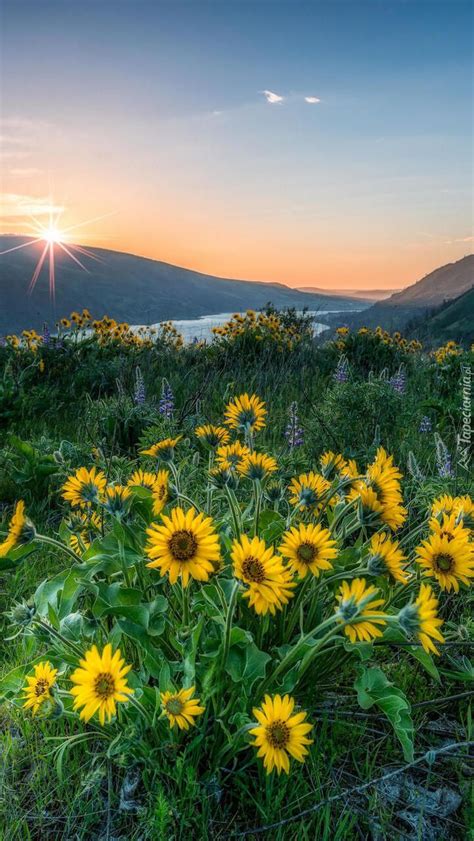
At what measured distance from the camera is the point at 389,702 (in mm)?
1529

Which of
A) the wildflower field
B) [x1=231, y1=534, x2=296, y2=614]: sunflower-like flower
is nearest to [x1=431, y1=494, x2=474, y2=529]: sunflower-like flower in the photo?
the wildflower field

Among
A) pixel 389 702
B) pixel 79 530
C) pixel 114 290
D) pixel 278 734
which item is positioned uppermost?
pixel 114 290

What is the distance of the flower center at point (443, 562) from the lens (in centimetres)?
142

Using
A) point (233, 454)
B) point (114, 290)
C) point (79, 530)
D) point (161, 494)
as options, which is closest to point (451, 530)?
point (233, 454)

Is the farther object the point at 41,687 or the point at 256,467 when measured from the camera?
the point at 256,467

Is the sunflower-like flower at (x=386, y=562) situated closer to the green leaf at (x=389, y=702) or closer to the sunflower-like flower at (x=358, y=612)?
the sunflower-like flower at (x=358, y=612)

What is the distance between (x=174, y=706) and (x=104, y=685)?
0.17m

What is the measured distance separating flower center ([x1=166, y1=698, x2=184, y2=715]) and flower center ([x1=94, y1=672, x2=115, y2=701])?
0.15 m

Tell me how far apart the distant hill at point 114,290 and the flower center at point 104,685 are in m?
102

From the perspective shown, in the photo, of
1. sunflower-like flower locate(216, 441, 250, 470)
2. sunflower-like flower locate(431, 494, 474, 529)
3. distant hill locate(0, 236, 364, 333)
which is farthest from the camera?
distant hill locate(0, 236, 364, 333)

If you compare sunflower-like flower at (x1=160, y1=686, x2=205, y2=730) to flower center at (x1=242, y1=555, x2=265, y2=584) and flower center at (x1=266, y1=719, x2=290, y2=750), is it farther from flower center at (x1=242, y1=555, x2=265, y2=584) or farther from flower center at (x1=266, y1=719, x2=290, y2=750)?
flower center at (x1=242, y1=555, x2=265, y2=584)

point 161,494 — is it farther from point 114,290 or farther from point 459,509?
point 114,290

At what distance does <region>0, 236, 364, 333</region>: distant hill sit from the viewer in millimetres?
117500

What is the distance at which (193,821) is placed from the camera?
141 cm
